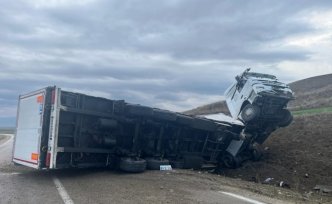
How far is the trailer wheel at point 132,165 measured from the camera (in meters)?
10.9

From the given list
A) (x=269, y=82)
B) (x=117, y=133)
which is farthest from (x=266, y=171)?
(x=117, y=133)

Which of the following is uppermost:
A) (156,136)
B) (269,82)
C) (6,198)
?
(269,82)

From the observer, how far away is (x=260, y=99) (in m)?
13.7

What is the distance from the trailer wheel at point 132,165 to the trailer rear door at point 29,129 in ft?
6.76

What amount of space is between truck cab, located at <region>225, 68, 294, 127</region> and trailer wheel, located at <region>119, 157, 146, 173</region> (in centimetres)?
450

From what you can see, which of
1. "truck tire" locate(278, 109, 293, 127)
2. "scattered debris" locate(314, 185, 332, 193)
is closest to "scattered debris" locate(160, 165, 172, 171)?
"scattered debris" locate(314, 185, 332, 193)

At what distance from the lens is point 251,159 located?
49.6 feet

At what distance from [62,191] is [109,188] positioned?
913 mm

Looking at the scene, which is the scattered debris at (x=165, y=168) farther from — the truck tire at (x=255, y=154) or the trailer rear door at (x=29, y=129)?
the truck tire at (x=255, y=154)

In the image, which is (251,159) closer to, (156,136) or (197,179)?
(156,136)

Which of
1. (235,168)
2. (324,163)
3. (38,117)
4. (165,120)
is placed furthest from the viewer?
(235,168)

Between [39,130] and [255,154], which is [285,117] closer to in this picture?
[255,154]

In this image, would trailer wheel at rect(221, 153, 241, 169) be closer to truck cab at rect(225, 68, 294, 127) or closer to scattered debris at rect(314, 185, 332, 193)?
truck cab at rect(225, 68, 294, 127)

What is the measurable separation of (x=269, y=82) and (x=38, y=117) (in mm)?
7369
